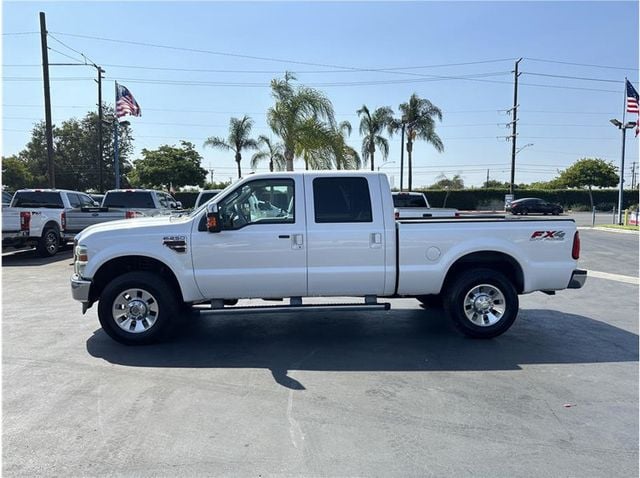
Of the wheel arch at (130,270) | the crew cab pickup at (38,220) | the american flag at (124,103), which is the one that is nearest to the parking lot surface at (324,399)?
the wheel arch at (130,270)

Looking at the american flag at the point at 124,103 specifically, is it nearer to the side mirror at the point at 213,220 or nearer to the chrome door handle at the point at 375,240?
the side mirror at the point at 213,220

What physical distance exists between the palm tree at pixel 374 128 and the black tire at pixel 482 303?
34285mm

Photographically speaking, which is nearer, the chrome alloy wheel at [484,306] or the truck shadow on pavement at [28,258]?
the chrome alloy wheel at [484,306]

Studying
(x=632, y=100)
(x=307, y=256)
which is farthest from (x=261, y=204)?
(x=632, y=100)

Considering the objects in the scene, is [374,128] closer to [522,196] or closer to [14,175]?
[522,196]

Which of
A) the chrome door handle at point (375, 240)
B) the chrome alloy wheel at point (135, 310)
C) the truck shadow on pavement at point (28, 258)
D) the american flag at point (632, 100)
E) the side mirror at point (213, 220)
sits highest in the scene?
the american flag at point (632, 100)

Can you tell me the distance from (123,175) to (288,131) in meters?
47.6

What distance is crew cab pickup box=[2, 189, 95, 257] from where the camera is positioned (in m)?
13.4

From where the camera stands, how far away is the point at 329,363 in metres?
5.23

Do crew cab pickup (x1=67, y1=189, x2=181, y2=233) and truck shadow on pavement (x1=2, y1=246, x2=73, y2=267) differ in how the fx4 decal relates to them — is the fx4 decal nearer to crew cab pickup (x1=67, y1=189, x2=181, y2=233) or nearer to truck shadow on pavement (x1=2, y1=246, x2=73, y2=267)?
crew cab pickup (x1=67, y1=189, x2=181, y2=233)

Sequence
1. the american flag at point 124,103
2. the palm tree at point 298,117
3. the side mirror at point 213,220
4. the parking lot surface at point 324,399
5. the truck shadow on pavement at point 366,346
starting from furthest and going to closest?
the american flag at point 124,103 → the palm tree at point 298,117 → the side mirror at point 213,220 → the truck shadow on pavement at point 366,346 → the parking lot surface at point 324,399

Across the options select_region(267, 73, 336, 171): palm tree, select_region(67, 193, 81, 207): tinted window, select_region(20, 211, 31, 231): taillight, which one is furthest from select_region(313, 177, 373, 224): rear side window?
select_region(267, 73, 336, 171): palm tree

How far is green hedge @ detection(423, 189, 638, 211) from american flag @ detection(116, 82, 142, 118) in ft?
101

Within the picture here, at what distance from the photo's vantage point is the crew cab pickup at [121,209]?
14.1m
